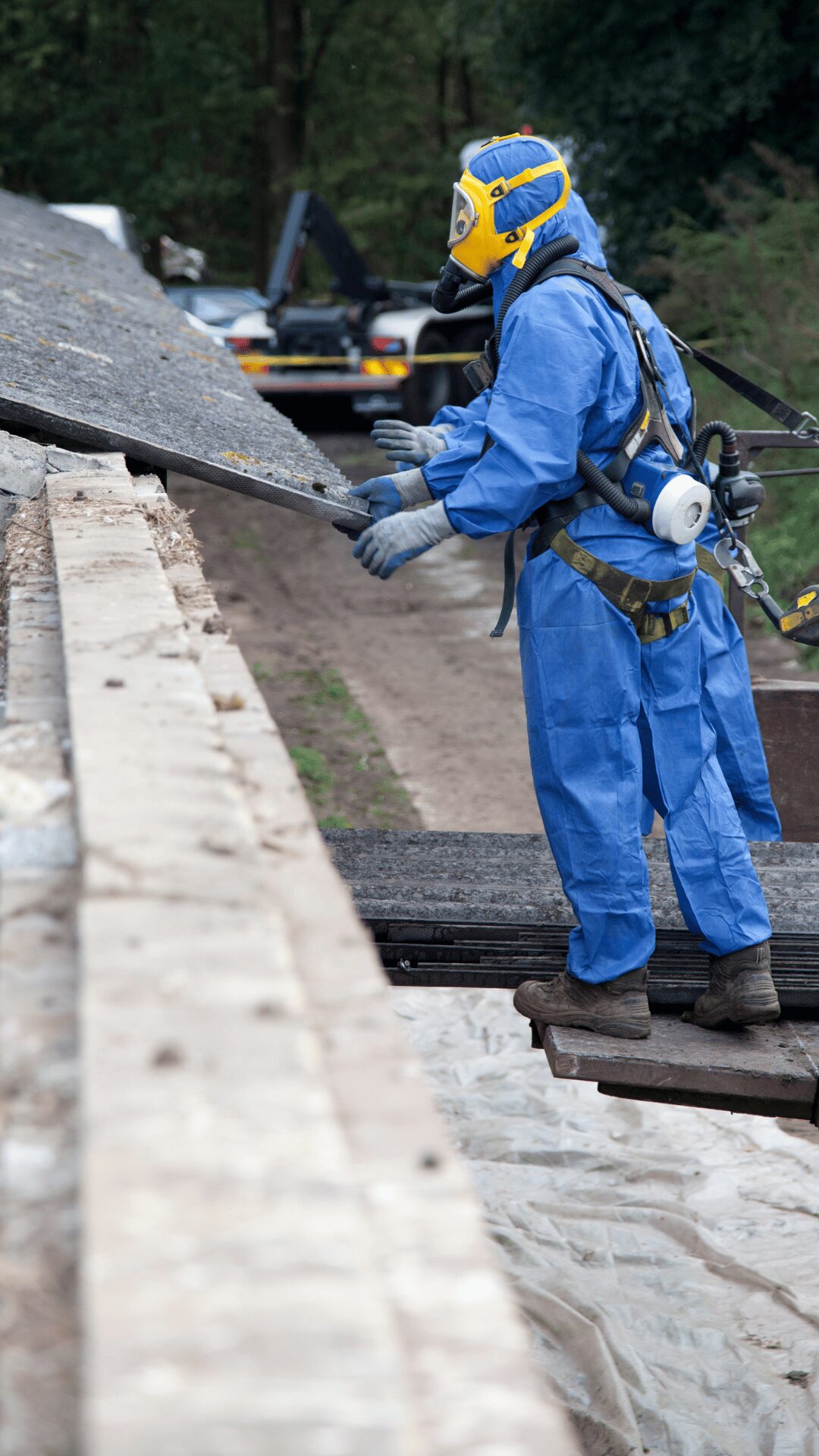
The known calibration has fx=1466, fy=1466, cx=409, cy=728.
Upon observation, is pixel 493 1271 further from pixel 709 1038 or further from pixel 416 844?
pixel 416 844

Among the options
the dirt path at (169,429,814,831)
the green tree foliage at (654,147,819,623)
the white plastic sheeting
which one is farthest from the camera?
the green tree foliage at (654,147,819,623)

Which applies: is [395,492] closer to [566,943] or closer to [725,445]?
[725,445]

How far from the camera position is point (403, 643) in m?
9.62

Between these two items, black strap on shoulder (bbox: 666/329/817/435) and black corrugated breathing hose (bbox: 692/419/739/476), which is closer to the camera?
black corrugated breathing hose (bbox: 692/419/739/476)

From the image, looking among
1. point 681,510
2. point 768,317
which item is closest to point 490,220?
point 681,510

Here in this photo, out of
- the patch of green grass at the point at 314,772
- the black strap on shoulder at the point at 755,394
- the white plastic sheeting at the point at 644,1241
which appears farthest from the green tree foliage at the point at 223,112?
the black strap on shoulder at the point at 755,394

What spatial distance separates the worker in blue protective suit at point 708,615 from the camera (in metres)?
3.05

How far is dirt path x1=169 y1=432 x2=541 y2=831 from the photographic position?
7098 mm

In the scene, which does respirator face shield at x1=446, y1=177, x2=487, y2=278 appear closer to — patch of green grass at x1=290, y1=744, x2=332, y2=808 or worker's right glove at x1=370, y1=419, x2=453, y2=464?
worker's right glove at x1=370, y1=419, x2=453, y2=464

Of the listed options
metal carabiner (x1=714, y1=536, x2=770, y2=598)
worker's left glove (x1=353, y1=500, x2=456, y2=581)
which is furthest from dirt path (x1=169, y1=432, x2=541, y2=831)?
worker's left glove (x1=353, y1=500, x2=456, y2=581)

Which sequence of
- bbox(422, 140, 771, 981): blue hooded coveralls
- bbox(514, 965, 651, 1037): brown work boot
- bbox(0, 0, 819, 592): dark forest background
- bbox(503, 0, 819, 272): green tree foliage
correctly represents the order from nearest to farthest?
bbox(422, 140, 771, 981): blue hooded coveralls
bbox(514, 965, 651, 1037): brown work boot
bbox(0, 0, 819, 592): dark forest background
bbox(503, 0, 819, 272): green tree foliage

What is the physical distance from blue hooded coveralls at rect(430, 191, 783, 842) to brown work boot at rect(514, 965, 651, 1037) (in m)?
0.42

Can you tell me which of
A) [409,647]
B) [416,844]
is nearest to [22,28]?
[409,647]

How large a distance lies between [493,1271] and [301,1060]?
0.22 meters
